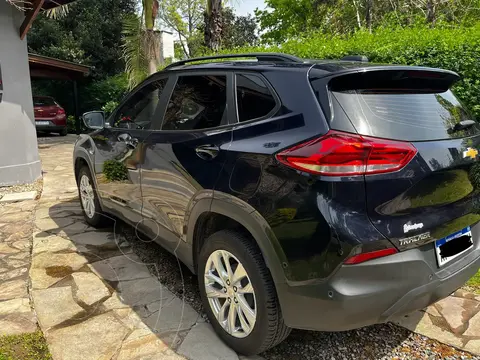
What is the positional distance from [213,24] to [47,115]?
27.6 feet

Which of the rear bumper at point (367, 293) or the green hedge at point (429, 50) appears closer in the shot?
the rear bumper at point (367, 293)

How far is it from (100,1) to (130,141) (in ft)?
62.5

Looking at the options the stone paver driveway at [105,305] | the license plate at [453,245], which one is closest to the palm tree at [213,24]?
the stone paver driveway at [105,305]

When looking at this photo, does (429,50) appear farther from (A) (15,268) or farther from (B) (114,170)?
(A) (15,268)

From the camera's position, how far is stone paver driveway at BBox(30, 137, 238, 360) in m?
2.60

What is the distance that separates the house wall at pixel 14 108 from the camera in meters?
6.80

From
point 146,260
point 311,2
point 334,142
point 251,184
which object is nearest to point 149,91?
point 146,260

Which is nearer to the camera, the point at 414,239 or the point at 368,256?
the point at 368,256

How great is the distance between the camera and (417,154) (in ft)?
6.63

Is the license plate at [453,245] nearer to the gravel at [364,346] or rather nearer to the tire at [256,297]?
the gravel at [364,346]

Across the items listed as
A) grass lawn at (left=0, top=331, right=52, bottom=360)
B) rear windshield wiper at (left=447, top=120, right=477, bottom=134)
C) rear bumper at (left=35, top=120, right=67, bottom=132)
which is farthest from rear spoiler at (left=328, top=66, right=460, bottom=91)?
rear bumper at (left=35, top=120, right=67, bottom=132)

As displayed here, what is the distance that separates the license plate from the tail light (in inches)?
21.7

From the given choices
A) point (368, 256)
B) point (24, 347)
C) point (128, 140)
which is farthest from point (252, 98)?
point (24, 347)

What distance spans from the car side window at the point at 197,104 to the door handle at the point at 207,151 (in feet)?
0.55
